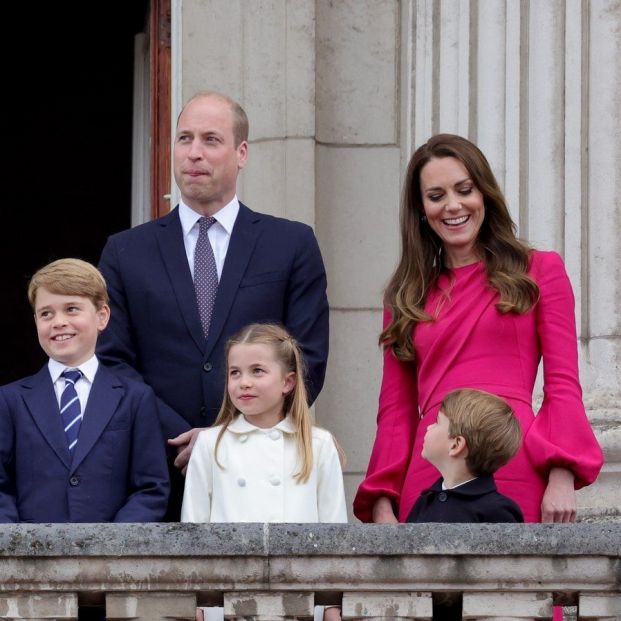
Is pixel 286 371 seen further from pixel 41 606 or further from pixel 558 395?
pixel 41 606

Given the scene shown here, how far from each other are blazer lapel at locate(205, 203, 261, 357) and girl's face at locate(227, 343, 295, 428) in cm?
32

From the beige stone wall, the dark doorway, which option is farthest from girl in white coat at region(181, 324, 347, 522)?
the dark doorway

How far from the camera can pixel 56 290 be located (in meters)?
6.10

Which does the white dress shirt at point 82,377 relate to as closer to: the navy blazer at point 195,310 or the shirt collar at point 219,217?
the navy blazer at point 195,310

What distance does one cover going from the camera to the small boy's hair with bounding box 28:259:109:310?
20.0 feet

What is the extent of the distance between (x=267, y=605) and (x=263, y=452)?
2.85 feet

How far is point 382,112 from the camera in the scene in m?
8.97

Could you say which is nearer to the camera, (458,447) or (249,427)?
(458,447)

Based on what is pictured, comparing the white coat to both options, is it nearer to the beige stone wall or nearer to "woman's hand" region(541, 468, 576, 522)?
"woman's hand" region(541, 468, 576, 522)

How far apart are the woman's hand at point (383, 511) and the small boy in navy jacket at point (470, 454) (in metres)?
0.25

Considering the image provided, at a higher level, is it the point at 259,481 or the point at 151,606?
the point at 259,481

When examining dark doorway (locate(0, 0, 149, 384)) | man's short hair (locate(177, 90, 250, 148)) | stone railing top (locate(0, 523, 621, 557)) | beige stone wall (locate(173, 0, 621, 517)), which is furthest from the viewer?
dark doorway (locate(0, 0, 149, 384))

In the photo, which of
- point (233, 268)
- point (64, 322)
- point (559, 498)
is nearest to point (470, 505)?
point (559, 498)

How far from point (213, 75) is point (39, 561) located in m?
4.08
